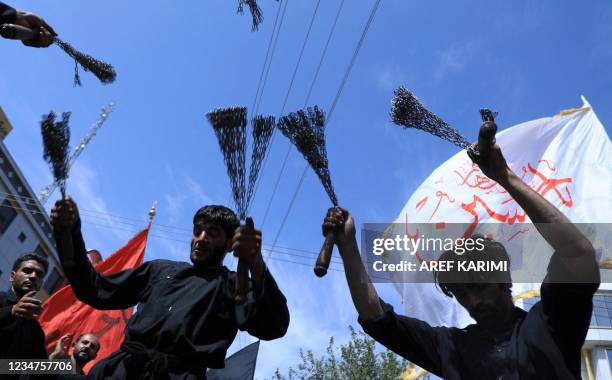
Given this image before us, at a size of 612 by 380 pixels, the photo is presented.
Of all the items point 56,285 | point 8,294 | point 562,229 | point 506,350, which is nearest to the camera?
point 562,229

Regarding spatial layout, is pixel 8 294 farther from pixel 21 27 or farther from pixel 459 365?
pixel 459 365

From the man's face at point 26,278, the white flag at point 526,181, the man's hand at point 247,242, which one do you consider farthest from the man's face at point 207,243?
the white flag at point 526,181

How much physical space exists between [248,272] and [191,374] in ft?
1.71

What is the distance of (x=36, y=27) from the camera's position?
2.93 metres

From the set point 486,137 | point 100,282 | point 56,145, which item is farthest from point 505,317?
point 56,145

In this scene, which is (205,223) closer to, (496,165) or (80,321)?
(496,165)

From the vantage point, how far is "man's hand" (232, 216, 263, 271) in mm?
2244

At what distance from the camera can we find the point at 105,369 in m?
2.45

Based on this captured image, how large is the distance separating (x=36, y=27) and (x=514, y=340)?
2.93 meters

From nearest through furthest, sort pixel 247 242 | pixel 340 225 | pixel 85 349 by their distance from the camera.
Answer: pixel 247 242 < pixel 340 225 < pixel 85 349

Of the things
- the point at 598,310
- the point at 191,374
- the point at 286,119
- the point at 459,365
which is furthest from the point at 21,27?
the point at 598,310

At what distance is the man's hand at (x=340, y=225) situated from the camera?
2461 mm

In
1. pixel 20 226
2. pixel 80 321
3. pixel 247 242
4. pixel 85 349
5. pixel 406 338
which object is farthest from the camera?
pixel 20 226

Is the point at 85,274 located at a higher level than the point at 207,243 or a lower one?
lower
